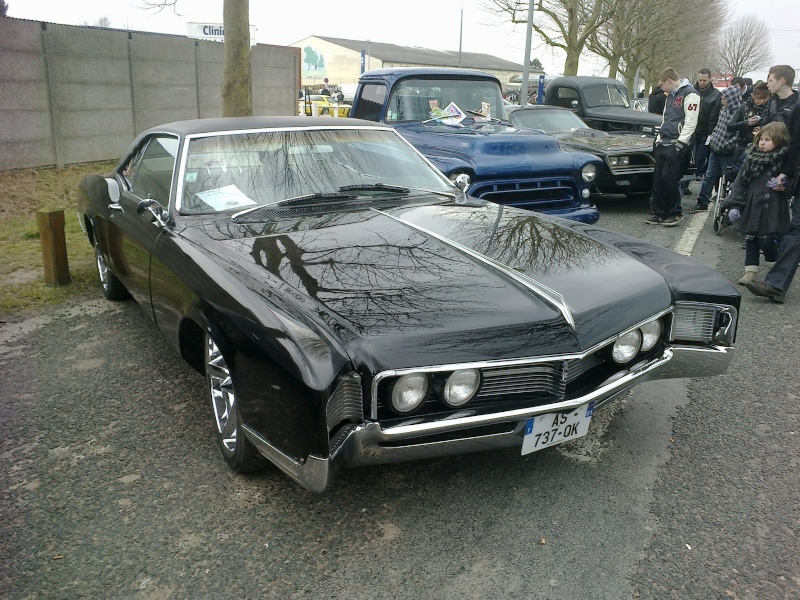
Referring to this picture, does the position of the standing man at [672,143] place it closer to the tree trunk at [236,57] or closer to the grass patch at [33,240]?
the tree trunk at [236,57]

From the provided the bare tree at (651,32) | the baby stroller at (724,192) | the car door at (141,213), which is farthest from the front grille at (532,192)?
the bare tree at (651,32)

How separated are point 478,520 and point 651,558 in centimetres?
64

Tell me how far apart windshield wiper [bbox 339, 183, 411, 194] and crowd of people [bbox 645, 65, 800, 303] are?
3.46 meters

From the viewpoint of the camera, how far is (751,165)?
19.6 feet

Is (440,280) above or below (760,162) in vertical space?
below

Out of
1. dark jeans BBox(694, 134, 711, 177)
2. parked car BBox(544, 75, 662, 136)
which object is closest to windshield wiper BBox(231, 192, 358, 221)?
dark jeans BBox(694, 134, 711, 177)

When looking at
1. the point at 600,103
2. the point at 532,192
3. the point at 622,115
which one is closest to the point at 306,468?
the point at 532,192

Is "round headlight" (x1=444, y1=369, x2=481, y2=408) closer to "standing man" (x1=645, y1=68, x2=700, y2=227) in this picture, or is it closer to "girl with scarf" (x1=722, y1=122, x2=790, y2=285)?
"girl with scarf" (x1=722, y1=122, x2=790, y2=285)

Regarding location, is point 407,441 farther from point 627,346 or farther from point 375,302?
point 627,346

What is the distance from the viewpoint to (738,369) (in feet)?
14.0

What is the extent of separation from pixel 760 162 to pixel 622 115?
21.3 feet

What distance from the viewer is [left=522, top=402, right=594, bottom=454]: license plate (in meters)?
2.60

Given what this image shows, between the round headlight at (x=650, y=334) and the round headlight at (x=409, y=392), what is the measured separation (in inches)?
44.6

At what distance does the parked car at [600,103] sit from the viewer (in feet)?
38.9
